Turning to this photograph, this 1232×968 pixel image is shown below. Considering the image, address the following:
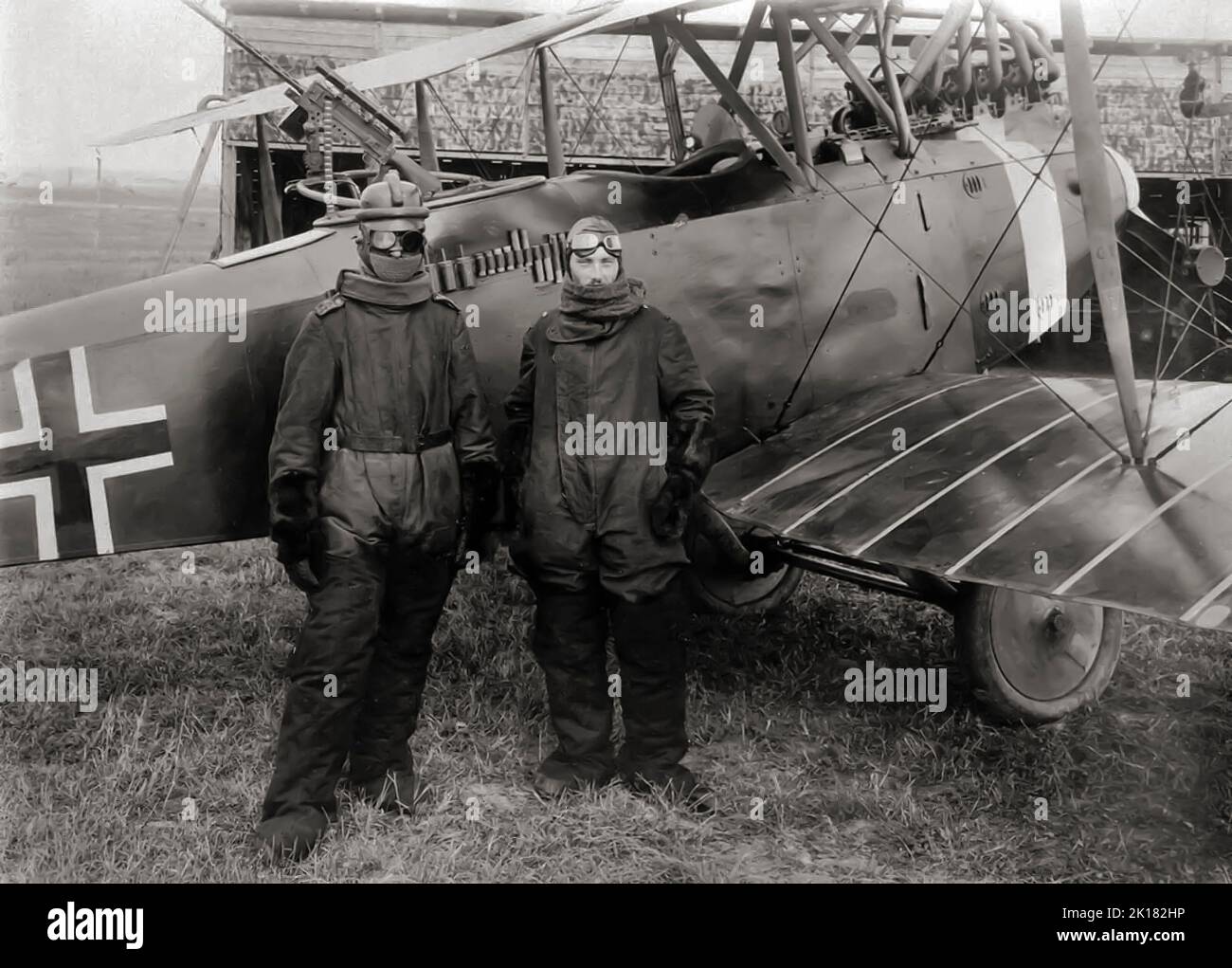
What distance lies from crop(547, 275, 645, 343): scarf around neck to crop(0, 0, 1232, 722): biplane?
22.4 inches

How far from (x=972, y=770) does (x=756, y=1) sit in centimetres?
316

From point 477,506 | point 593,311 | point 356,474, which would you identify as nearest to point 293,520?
point 356,474

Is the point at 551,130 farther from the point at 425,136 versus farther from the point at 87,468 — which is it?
the point at 87,468

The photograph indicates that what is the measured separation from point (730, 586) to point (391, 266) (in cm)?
270

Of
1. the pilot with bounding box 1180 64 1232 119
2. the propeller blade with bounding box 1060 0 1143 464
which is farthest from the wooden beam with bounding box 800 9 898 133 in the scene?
the pilot with bounding box 1180 64 1232 119

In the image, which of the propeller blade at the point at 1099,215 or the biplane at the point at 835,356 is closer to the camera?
the propeller blade at the point at 1099,215

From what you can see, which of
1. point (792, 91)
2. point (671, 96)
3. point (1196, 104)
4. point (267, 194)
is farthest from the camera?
point (267, 194)

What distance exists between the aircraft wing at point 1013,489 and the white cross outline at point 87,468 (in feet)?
7.10

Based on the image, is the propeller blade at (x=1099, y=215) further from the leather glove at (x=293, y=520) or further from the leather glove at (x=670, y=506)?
the leather glove at (x=293, y=520)

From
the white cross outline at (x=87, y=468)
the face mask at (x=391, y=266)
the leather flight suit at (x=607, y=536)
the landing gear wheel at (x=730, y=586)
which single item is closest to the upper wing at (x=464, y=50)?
the face mask at (x=391, y=266)

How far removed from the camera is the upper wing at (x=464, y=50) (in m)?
4.88

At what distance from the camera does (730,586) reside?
584 centimetres

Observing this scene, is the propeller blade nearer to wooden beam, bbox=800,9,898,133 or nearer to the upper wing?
wooden beam, bbox=800,9,898,133

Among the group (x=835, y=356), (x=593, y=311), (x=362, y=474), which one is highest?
(x=593, y=311)
